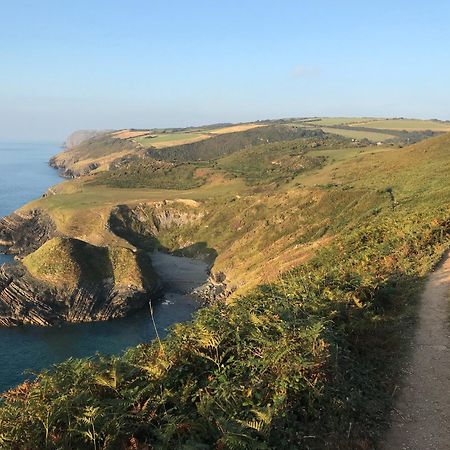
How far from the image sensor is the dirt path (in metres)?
10.3

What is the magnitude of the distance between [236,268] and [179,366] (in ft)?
175

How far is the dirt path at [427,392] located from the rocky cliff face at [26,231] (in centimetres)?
8536

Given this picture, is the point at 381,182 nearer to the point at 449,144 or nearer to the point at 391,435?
the point at 449,144

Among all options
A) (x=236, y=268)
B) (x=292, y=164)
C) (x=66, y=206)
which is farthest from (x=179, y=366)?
(x=292, y=164)

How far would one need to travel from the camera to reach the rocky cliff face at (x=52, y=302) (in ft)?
175

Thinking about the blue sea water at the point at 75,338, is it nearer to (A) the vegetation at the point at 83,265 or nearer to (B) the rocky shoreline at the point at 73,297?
(B) the rocky shoreline at the point at 73,297

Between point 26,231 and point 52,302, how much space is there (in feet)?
153

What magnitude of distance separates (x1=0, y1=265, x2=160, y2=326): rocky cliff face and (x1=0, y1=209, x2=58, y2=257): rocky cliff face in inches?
1390

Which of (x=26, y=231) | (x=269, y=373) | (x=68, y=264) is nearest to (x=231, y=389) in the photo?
(x=269, y=373)

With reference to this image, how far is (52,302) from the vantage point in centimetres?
5428

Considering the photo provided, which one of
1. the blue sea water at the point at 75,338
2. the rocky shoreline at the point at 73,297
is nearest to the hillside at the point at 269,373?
the blue sea water at the point at 75,338

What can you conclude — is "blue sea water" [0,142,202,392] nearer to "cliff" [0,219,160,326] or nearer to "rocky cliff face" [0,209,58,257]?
"cliff" [0,219,160,326]

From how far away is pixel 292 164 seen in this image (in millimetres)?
120750

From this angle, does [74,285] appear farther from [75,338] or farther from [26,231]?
[26,231]
